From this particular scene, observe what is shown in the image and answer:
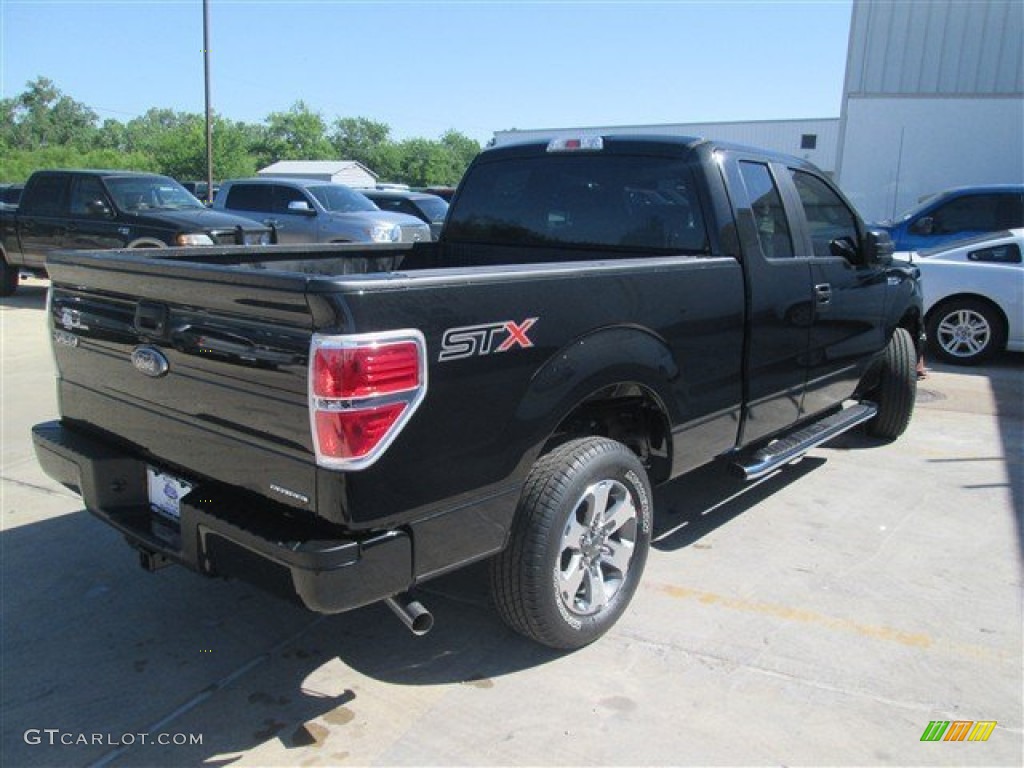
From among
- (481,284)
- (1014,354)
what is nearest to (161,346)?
(481,284)

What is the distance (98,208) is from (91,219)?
19 centimetres

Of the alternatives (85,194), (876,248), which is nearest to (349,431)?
(876,248)

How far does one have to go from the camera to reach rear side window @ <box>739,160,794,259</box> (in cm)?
412

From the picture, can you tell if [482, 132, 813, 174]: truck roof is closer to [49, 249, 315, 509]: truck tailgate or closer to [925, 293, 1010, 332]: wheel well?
[49, 249, 315, 509]: truck tailgate

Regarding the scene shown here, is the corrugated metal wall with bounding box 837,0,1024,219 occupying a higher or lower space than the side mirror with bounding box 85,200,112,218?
higher

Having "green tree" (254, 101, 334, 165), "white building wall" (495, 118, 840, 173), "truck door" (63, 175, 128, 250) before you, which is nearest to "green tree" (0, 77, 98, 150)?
"green tree" (254, 101, 334, 165)

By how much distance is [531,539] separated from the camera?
9.37 feet

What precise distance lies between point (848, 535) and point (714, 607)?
122 cm

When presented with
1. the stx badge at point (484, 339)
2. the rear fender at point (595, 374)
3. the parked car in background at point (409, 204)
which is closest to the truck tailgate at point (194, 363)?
the stx badge at point (484, 339)

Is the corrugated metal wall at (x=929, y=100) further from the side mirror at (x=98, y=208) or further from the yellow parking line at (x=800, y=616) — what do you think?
the yellow parking line at (x=800, y=616)

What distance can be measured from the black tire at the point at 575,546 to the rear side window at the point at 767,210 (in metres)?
1.57

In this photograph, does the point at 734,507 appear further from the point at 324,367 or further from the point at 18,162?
the point at 18,162

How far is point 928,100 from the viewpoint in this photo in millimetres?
15352

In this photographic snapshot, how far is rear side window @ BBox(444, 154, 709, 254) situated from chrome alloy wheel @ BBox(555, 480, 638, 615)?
133 centimetres
